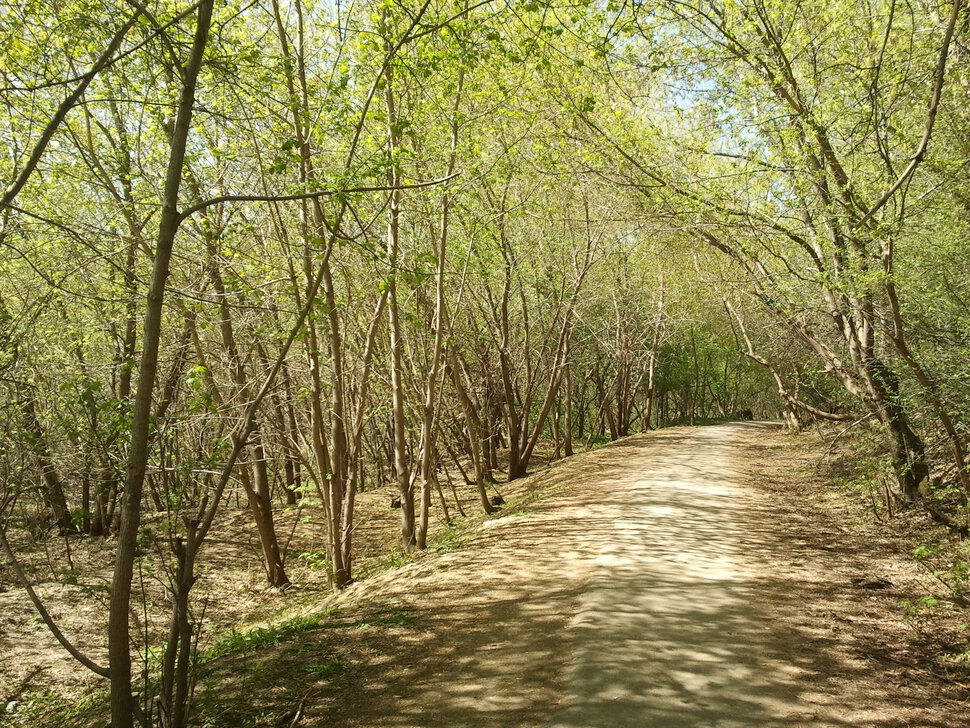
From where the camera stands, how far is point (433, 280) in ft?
44.9

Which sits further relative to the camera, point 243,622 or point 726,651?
point 243,622

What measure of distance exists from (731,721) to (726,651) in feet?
3.86

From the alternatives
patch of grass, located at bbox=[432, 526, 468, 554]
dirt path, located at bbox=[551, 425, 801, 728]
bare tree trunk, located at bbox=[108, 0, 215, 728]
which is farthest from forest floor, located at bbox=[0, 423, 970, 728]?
bare tree trunk, located at bbox=[108, 0, 215, 728]

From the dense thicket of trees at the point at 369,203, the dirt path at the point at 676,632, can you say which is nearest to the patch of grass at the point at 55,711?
the dense thicket of trees at the point at 369,203

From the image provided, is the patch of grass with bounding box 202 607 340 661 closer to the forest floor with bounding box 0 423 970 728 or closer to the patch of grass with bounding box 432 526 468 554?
the forest floor with bounding box 0 423 970 728

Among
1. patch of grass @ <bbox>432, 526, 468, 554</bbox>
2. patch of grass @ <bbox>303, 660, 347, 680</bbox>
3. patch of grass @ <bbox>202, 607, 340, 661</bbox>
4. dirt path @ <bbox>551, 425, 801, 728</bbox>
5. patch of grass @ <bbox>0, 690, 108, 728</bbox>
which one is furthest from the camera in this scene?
patch of grass @ <bbox>432, 526, 468, 554</bbox>

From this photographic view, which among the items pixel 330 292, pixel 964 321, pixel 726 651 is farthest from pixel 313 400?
pixel 964 321

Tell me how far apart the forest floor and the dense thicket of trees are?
47.7 inches

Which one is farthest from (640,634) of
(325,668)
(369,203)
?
(369,203)

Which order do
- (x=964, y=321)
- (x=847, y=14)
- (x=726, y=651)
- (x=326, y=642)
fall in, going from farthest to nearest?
(x=847, y=14) → (x=964, y=321) → (x=326, y=642) → (x=726, y=651)

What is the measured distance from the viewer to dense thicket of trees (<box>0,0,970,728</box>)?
6.12 meters

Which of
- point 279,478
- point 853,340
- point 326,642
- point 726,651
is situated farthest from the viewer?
point 279,478

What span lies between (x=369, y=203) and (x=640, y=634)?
8274 mm

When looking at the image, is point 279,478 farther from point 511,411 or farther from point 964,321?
point 964,321
